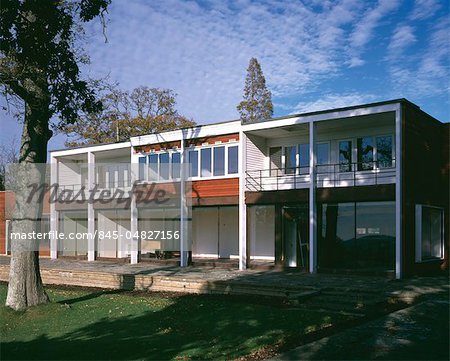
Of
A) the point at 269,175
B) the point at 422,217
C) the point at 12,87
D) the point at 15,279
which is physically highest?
the point at 12,87

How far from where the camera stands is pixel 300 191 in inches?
786

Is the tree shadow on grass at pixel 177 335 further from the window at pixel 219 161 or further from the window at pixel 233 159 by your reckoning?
the window at pixel 219 161

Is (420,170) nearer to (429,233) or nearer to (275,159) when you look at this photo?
(429,233)

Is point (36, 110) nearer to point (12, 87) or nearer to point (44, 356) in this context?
point (12, 87)

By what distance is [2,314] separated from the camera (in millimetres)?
13328

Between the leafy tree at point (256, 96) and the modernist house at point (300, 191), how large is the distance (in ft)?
77.8

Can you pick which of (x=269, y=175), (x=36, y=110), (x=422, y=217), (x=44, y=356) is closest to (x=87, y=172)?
(x=269, y=175)

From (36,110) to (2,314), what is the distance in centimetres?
562

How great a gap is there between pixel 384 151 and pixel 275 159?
202 inches

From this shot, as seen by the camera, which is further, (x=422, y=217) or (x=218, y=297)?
(x=422, y=217)

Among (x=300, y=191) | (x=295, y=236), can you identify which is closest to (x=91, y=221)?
(x=295, y=236)

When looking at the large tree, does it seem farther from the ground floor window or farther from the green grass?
the ground floor window

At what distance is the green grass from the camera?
9.44 metres

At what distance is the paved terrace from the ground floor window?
117 cm
